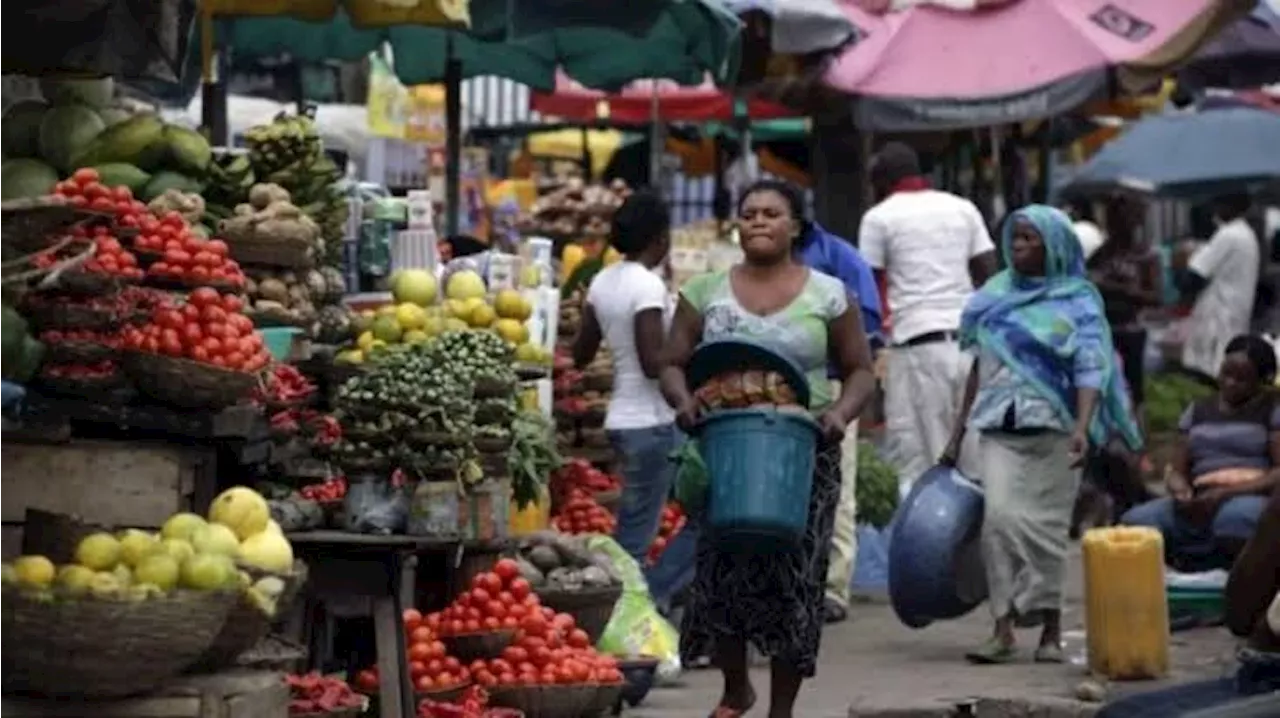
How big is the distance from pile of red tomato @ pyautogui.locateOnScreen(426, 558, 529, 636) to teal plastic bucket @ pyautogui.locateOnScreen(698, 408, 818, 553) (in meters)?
0.81

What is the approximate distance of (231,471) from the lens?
31.4 ft

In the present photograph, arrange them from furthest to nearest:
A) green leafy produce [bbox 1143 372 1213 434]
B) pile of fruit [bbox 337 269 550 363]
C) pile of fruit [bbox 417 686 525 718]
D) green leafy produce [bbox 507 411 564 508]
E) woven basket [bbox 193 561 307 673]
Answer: green leafy produce [bbox 1143 372 1213 434]
green leafy produce [bbox 507 411 564 508]
pile of fruit [bbox 337 269 550 363]
pile of fruit [bbox 417 686 525 718]
woven basket [bbox 193 561 307 673]

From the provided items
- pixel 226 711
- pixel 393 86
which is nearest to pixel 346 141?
pixel 393 86

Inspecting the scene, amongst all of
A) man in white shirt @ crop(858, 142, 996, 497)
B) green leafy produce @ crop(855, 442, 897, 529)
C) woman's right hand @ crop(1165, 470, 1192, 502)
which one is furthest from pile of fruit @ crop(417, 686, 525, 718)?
green leafy produce @ crop(855, 442, 897, 529)

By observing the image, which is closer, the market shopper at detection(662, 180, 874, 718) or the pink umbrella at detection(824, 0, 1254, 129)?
the market shopper at detection(662, 180, 874, 718)

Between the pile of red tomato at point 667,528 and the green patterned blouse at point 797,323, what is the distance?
3.23 meters

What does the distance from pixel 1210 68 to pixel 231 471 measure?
12.0 meters

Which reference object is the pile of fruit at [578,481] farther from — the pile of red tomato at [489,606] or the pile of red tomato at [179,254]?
the pile of red tomato at [179,254]

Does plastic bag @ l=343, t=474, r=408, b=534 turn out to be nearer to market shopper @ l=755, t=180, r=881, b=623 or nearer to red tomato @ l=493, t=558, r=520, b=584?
red tomato @ l=493, t=558, r=520, b=584

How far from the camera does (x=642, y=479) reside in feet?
44.1

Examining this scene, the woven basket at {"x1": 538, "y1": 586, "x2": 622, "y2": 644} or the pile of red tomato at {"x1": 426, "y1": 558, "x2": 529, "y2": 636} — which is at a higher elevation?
the pile of red tomato at {"x1": 426, "y1": 558, "x2": 529, "y2": 636}

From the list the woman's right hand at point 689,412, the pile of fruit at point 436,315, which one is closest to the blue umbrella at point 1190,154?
the pile of fruit at point 436,315

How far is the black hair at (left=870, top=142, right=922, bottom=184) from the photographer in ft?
52.0

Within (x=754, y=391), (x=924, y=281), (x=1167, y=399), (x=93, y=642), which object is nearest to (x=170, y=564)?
(x=93, y=642)
